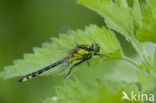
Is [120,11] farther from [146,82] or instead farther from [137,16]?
[146,82]

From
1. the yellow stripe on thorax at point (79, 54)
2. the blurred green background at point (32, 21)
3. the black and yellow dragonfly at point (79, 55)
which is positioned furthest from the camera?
the blurred green background at point (32, 21)

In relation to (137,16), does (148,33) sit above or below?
below

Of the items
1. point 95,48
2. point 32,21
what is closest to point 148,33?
point 95,48

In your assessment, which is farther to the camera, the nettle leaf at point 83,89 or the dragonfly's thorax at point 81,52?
the dragonfly's thorax at point 81,52

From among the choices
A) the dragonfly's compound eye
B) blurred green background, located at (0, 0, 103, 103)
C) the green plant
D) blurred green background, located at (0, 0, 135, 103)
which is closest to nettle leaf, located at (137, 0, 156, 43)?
the green plant

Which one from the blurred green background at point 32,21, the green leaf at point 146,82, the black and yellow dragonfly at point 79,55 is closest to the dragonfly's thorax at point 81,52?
the black and yellow dragonfly at point 79,55

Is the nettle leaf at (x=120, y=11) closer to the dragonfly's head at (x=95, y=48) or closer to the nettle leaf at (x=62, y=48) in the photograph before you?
the nettle leaf at (x=62, y=48)

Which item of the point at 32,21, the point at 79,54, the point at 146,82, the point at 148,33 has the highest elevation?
the point at 32,21

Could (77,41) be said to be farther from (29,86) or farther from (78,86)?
(29,86)

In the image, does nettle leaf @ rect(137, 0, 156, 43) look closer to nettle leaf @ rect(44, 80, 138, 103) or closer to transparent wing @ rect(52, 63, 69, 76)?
nettle leaf @ rect(44, 80, 138, 103)
